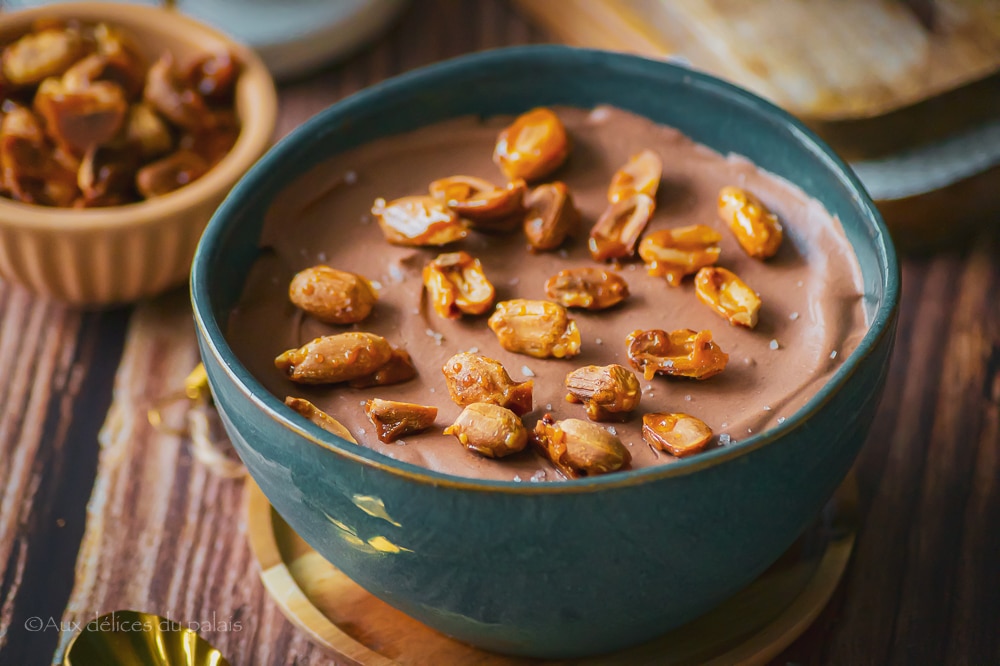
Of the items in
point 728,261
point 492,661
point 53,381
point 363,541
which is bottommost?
point 53,381

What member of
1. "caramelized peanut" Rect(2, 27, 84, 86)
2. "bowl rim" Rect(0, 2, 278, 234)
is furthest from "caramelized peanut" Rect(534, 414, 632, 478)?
"caramelized peanut" Rect(2, 27, 84, 86)

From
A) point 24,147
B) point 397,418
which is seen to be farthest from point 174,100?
point 397,418

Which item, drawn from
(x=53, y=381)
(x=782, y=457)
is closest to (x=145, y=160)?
(x=53, y=381)

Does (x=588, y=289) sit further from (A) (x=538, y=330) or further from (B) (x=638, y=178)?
(B) (x=638, y=178)

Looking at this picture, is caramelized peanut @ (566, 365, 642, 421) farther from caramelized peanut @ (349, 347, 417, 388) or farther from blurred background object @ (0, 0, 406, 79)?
blurred background object @ (0, 0, 406, 79)

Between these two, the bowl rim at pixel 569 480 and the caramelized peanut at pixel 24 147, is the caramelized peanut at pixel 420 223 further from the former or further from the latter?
the caramelized peanut at pixel 24 147

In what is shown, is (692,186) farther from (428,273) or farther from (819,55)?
(819,55)

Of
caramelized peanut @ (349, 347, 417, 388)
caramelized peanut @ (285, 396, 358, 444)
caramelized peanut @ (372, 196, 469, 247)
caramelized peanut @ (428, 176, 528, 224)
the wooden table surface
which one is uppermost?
caramelized peanut @ (428, 176, 528, 224)
